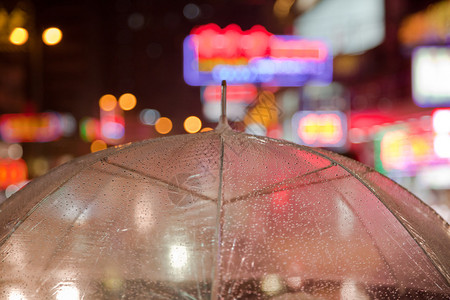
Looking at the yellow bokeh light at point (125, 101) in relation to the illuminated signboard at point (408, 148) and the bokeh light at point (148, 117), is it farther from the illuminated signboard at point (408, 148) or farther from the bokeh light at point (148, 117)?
the illuminated signboard at point (408, 148)

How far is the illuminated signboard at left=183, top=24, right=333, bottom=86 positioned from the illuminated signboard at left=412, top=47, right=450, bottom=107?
13.4ft

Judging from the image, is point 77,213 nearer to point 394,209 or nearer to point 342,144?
point 394,209

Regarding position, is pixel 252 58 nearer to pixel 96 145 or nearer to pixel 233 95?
pixel 233 95

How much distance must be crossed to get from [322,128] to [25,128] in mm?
13150

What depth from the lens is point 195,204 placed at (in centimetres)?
281

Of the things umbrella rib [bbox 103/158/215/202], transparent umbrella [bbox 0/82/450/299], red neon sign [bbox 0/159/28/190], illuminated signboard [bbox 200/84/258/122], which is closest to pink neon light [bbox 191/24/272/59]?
illuminated signboard [bbox 200/84/258/122]

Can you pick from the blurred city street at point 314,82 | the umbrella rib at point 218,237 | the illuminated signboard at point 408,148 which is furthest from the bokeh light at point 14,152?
the umbrella rib at point 218,237

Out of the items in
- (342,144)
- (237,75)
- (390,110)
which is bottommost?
(342,144)

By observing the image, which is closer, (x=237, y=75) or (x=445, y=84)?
(x=445, y=84)

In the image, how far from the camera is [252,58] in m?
16.7

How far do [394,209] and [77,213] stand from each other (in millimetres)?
1857

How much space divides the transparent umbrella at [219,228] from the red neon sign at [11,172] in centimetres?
1703

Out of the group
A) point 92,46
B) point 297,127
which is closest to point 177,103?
point 92,46

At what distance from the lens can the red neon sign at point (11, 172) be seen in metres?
18.7
